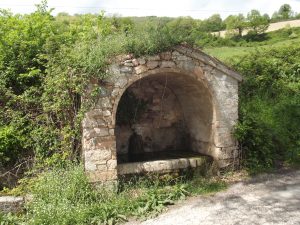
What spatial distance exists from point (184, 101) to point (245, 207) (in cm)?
359

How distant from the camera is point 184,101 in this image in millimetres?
8883

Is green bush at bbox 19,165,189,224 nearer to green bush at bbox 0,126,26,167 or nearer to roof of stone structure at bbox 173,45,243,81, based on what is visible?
green bush at bbox 0,126,26,167

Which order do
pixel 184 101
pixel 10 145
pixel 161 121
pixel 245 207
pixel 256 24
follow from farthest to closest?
pixel 256 24 < pixel 161 121 < pixel 184 101 < pixel 10 145 < pixel 245 207

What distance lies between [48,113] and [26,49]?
7.25 ft

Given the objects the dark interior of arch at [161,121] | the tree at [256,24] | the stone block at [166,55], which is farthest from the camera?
the tree at [256,24]

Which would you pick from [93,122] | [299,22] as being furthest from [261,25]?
[93,122]

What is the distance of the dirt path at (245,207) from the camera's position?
5418mm

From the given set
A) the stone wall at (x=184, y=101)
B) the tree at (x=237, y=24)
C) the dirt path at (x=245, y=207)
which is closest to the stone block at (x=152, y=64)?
the stone wall at (x=184, y=101)

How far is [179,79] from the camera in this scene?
7.96 m

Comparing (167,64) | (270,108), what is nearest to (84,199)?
(167,64)

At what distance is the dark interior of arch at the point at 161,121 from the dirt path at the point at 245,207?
1.66 meters

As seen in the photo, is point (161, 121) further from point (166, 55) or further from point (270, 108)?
point (270, 108)

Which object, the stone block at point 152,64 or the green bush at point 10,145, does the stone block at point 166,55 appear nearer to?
the stone block at point 152,64

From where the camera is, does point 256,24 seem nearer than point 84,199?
No
